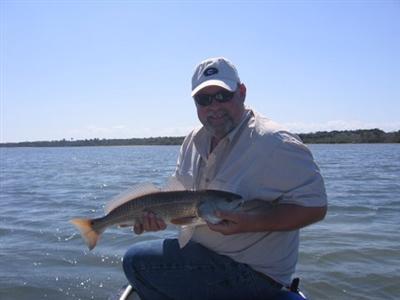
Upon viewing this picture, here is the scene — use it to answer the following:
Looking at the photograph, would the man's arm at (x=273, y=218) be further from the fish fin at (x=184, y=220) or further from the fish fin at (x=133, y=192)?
the fish fin at (x=133, y=192)

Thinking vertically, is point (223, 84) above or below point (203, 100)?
above

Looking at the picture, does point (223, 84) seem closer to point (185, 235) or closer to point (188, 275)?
point (185, 235)

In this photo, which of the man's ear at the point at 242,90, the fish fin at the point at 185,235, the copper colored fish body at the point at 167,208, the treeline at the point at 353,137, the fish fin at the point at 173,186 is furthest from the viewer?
the treeline at the point at 353,137

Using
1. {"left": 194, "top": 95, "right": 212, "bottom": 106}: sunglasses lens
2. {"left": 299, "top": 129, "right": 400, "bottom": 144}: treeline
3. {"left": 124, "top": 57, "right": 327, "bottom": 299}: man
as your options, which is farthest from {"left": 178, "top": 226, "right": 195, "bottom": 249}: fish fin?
{"left": 299, "top": 129, "right": 400, "bottom": 144}: treeline

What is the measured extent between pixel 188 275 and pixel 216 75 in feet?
5.85

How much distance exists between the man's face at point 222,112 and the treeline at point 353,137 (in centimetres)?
9903

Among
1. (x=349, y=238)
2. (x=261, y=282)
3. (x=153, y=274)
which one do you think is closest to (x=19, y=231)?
(x=349, y=238)

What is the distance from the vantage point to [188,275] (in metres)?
4.66

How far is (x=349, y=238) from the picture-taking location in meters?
11.8

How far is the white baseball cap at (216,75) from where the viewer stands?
15.3ft

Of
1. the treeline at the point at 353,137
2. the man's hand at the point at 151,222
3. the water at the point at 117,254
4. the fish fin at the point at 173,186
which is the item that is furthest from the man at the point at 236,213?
the treeline at the point at 353,137

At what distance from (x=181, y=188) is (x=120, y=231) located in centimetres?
772

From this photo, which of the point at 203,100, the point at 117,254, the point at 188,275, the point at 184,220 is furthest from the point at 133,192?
the point at 117,254

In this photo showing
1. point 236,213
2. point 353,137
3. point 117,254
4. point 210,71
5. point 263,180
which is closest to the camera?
point 236,213
